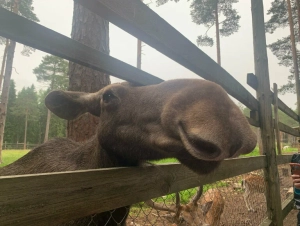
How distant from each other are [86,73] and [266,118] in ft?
8.34

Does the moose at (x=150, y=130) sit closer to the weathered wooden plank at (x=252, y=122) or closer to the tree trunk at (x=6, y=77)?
the weathered wooden plank at (x=252, y=122)

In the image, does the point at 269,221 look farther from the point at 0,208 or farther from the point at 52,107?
the point at 0,208

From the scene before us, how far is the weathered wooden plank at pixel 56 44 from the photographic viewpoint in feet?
3.14

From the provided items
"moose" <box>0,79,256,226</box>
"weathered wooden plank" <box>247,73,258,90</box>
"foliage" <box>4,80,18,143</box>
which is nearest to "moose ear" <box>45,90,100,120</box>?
"moose" <box>0,79,256,226</box>

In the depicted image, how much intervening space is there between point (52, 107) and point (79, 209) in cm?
101

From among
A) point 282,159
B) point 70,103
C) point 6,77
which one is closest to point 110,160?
point 70,103

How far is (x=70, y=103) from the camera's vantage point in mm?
1910

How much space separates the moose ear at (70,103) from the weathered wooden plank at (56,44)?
0.50 m

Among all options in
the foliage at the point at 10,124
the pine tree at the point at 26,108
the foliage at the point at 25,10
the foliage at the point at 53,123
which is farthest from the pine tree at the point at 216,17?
the foliage at the point at 10,124

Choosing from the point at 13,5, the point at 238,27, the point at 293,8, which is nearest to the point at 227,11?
the point at 238,27

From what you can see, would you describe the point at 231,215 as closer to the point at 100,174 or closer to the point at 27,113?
the point at 100,174

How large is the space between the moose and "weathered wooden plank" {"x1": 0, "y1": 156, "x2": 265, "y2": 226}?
7.0 inches

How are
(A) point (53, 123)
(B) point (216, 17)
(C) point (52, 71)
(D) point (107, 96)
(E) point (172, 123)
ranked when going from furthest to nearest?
1. (A) point (53, 123)
2. (C) point (52, 71)
3. (B) point (216, 17)
4. (D) point (107, 96)
5. (E) point (172, 123)

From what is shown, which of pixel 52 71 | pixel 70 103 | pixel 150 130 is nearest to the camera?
pixel 150 130
